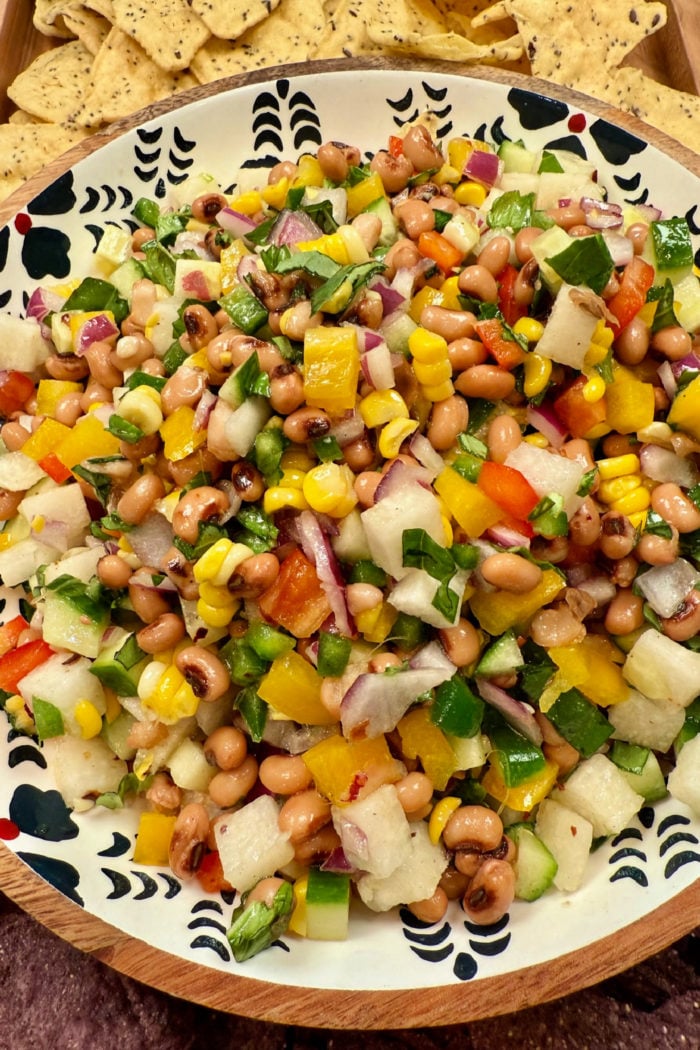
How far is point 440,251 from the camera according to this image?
8.48ft

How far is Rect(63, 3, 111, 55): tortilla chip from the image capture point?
404cm

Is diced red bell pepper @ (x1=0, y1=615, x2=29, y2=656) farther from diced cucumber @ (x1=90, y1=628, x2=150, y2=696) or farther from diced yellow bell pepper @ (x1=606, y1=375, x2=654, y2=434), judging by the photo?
diced yellow bell pepper @ (x1=606, y1=375, x2=654, y2=434)

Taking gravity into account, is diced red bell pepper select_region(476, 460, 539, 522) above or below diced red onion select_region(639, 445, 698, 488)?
above

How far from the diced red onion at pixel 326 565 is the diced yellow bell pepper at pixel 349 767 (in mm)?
289

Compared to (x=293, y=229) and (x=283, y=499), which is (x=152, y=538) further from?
(x=293, y=229)

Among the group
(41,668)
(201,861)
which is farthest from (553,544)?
(41,668)

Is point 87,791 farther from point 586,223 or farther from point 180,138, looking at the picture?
point 180,138

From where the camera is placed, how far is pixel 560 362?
2363 millimetres

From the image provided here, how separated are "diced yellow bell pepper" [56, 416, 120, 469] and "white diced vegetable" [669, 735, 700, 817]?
1.85 m

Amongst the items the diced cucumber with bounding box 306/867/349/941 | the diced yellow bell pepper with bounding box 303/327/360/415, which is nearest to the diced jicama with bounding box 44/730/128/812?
the diced cucumber with bounding box 306/867/349/941

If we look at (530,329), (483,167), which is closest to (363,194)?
(483,167)

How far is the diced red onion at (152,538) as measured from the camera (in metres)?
2.37

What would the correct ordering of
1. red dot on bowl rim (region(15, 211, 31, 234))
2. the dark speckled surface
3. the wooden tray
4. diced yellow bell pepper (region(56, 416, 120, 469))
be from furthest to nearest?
the wooden tray → red dot on bowl rim (region(15, 211, 31, 234)) → the dark speckled surface → diced yellow bell pepper (region(56, 416, 120, 469))

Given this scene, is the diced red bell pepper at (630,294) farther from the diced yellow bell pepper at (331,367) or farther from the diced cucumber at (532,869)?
the diced cucumber at (532,869)
